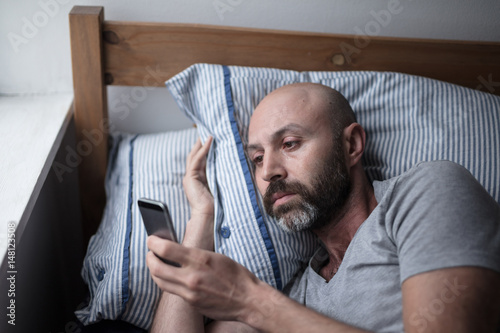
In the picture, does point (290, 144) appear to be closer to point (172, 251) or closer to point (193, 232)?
point (193, 232)

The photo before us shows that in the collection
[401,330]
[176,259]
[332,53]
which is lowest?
[401,330]

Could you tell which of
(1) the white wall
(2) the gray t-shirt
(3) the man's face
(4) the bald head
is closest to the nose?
(3) the man's face

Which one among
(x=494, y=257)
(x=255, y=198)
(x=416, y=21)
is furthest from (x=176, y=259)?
(x=416, y=21)

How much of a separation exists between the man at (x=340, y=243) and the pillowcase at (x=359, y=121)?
0.18ft

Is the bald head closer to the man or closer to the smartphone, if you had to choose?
the man

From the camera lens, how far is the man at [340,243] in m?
0.81

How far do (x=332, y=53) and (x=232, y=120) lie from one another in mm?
374

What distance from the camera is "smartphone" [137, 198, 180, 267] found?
2.82 ft

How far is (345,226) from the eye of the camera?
1174 millimetres

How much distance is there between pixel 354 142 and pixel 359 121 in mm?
126

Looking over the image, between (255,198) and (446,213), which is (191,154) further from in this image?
(446,213)

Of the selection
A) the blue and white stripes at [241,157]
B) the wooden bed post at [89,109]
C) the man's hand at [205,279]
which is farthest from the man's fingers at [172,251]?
the wooden bed post at [89,109]

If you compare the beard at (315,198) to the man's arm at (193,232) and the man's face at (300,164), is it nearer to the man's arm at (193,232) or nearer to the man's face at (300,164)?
the man's face at (300,164)

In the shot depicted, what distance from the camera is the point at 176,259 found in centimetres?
85
